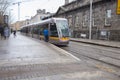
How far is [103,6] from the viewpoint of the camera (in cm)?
3650

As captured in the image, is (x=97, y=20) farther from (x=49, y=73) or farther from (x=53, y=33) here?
(x=49, y=73)

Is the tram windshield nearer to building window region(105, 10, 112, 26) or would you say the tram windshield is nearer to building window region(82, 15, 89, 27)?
building window region(105, 10, 112, 26)

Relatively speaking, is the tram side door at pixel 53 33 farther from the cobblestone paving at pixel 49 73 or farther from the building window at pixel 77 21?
the building window at pixel 77 21

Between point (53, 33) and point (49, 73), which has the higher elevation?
point (53, 33)

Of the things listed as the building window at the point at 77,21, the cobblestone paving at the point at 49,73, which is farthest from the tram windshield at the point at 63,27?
the building window at the point at 77,21

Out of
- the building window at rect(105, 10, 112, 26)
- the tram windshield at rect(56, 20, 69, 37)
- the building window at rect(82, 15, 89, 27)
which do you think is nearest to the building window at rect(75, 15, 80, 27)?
the building window at rect(82, 15, 89, 27)

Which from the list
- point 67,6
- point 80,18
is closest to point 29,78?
point 80,18

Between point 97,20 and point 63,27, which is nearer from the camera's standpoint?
point 63,27

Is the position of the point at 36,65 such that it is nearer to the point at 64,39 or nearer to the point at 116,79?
the point at 116,79

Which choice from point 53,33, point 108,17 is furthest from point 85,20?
point 53,33

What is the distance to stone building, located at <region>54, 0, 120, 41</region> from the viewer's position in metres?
33.2

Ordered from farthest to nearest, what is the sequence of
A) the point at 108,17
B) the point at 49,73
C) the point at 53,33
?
the point at 108,17 < the point at 53,33 < the point at 49,73

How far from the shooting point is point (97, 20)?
125ft

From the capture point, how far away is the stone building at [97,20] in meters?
33.2
